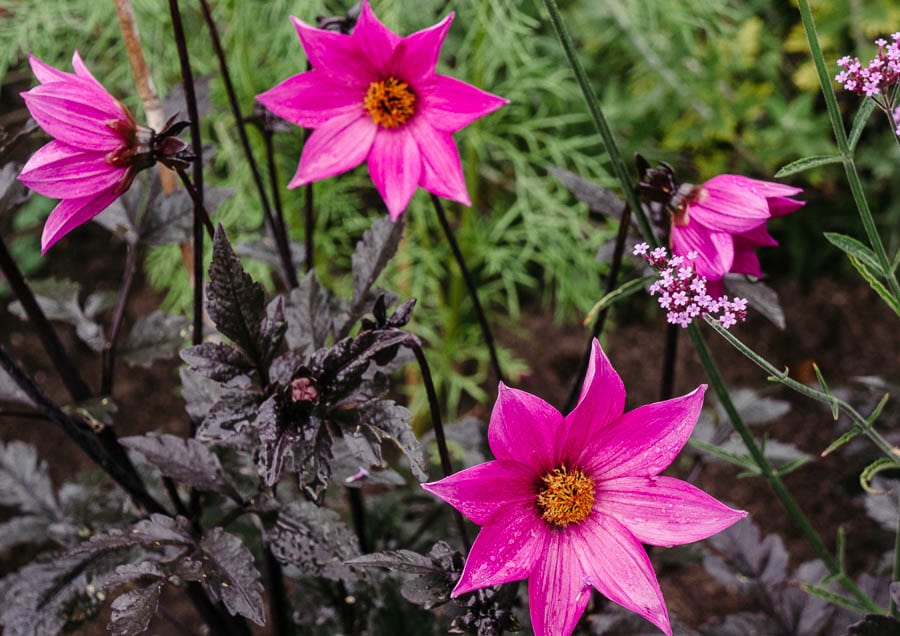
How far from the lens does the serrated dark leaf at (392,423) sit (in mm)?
558

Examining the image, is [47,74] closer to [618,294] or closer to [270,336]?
[270,336]

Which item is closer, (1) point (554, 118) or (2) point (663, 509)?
(2) point (663, 509)

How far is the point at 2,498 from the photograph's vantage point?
92 cm

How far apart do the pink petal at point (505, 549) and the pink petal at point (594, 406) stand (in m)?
0.05

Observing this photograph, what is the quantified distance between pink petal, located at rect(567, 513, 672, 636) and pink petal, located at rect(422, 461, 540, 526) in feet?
0.14

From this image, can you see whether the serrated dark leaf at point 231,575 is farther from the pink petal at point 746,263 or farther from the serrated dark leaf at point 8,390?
the pink petal at point 746,263

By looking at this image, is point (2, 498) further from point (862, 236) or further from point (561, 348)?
point (862, 236)

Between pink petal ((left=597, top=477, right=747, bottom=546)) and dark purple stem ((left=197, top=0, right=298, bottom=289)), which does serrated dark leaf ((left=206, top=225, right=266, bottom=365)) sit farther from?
pink petal ((left=597, top=477, right=747, bottom=546))

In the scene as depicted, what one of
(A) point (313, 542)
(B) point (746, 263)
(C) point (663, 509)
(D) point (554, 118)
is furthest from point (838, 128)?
(D) point (554, 118)

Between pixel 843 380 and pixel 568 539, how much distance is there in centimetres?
134

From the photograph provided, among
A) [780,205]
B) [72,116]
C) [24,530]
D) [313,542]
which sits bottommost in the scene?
[24,530]

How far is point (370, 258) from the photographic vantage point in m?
0.71

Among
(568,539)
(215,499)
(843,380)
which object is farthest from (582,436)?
(843,380)

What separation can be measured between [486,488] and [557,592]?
82 millimetres
